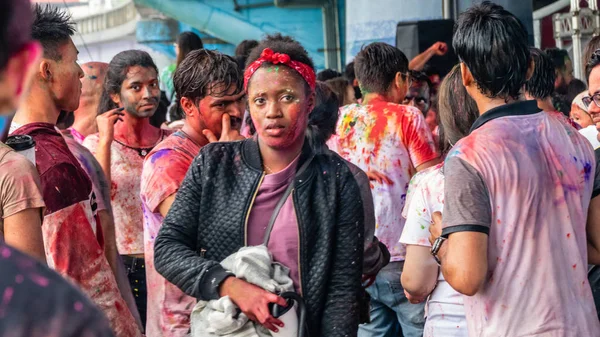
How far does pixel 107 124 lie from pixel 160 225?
4.93 feet

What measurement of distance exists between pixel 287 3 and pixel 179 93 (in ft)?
55.7

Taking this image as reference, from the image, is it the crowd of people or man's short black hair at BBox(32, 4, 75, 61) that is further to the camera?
man's short black hair at BBox(32, 4, 75, 61)

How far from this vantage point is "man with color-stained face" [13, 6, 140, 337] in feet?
10.8

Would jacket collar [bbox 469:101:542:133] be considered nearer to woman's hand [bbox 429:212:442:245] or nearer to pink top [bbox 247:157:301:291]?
woman's hand [bbox 429:212:442:245]

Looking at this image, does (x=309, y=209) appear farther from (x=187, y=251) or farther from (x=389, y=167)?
(x=389, y=167)

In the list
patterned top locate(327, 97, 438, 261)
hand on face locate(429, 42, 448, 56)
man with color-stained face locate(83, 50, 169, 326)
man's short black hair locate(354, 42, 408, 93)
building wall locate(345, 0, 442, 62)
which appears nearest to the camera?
man with color-stained face locate(83, 50, 169, 326)

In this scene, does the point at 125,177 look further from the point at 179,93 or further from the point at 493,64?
the point at 493,64

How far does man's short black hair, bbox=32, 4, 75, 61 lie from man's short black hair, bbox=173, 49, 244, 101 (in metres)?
0.60

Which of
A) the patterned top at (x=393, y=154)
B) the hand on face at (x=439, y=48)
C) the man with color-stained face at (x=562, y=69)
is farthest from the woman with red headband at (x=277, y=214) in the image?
the man with color-stained face at (x=562, y=69)

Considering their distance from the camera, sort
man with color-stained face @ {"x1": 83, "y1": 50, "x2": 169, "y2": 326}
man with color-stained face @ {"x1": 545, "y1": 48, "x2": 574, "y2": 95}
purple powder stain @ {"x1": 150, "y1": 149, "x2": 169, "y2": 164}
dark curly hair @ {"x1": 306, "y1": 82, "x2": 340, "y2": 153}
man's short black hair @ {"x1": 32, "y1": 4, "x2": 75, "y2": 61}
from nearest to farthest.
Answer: man's short black hair @ {"x1": 32, "y1": 4, "x2": 75, "y2": 61}, dark curly hair @ {"x1": 306, "y1": 82, "x2": 340, "y2": 153}, purple powder stain @ {"x1": 150, "y1": 149, "x2": 169, "y2": 164}, man with color-stained face @ {"x1": 83, "y1": 50, "x2": 169, "y2": 326}, man with color-stained face @ {"x1": 545, "y1": 48, "x2": 574, "y2": 95}

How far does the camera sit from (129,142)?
5.31 m

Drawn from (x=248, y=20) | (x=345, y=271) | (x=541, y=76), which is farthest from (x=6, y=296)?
(x=248, y=20)

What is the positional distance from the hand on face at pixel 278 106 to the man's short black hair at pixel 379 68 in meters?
2.59

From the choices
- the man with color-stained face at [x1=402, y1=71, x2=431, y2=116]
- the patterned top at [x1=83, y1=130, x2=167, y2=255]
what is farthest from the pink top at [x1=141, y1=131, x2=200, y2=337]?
the man with color-stained face at [x1=402, y1=71, x2=431, y2=116]
